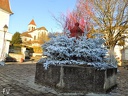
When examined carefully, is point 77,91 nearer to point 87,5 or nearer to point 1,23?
point 87,5

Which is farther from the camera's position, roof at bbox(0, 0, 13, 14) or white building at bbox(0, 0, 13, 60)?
roof at bbox(0, 0, 13, 14)

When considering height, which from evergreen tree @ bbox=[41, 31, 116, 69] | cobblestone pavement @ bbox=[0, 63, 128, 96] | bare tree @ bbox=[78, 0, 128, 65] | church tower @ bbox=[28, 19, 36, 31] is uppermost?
church tower @ bbox=[28, 19, 36, 31]

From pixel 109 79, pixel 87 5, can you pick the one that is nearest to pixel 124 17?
pixel 87 5

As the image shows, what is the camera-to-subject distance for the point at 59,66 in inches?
160

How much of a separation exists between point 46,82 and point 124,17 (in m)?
8.36

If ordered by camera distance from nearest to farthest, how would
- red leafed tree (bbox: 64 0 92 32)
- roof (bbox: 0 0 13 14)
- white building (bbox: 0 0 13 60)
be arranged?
red leafed tree (bbox: 64 0 92 32)
white building (bbox: 0 0 13 60)
roof (bbox: 0 0 13 14)

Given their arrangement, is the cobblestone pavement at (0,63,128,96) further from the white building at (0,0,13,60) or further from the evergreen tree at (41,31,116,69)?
the white building at (0,0,13,60)

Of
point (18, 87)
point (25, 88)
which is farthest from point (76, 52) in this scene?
point (18, 87)

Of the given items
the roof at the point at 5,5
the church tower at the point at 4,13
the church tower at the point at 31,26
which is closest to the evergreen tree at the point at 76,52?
the church tower at the point at 4,13

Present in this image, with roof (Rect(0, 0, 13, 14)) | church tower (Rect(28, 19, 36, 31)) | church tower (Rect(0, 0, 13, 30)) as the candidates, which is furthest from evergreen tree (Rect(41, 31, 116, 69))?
church tower (Rect(28, 19, 36, 31))

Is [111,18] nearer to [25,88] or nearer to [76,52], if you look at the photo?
[76,52]

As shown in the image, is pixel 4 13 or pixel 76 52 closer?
pixel 76 52

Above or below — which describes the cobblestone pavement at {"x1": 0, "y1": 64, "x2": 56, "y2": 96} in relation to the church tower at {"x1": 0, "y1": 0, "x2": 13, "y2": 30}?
below

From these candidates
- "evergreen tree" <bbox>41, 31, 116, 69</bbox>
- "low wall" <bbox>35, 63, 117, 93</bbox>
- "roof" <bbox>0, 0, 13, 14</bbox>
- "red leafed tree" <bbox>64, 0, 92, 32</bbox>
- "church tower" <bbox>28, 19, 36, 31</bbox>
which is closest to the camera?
"low wall" <bbox>35, 63, 117, 93</bbox>
